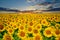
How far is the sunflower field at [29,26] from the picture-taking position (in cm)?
121

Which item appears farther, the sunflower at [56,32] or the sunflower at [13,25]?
the sunflower at [13,25]

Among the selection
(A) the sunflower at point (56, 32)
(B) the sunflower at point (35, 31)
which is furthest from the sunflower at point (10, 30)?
(A) the sunflower at point (56, 32)

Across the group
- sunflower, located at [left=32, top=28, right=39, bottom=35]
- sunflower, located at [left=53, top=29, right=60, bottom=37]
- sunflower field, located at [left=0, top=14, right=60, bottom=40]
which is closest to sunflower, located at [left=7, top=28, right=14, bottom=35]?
sunflower field, located at [left=0, top=14, right=60, bottom=40]

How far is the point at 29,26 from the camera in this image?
1274 mm

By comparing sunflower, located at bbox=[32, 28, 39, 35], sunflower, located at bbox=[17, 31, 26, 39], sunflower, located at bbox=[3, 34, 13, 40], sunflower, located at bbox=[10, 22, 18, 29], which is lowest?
sunflower, located at bbox=[3, 34, 13, 40]

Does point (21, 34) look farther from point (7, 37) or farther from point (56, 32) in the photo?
point (56, 32)

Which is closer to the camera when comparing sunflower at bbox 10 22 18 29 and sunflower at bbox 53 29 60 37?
sunflower at bbox 53 29 60 37

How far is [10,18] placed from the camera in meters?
1.39

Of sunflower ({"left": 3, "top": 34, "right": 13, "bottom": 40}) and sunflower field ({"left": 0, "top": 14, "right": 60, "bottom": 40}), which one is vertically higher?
sunflower field ({"left": 0, "top": 14, "right": 60, "bottom": 40})

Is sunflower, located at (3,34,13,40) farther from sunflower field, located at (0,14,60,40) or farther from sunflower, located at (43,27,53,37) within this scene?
sunflower, located at (43,27,53,37)

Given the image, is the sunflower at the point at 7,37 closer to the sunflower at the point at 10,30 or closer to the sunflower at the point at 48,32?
the sunflower at the point at 10,30

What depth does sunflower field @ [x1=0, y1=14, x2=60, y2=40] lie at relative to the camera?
1215 mm

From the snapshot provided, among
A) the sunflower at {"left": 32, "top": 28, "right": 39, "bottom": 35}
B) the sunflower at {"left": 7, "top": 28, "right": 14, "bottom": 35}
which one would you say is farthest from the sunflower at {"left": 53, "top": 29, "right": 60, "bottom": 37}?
the sunflower at {"left": 7, "top": 28, "right": 14, "bottom": 35}

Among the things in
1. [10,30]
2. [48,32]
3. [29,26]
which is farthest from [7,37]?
[48,32]
